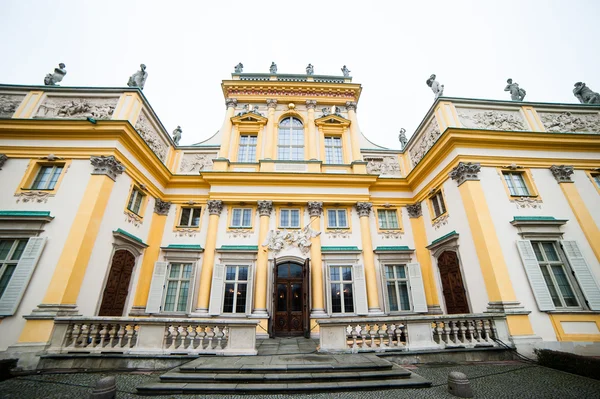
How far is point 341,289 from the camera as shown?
12555mm

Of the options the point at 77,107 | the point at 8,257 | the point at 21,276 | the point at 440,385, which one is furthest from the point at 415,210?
the point at 8,257

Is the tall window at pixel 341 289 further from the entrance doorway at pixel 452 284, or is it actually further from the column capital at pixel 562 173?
the column capital at pixel 562 173

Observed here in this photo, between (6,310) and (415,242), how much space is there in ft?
56.0

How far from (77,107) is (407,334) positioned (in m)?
16.4

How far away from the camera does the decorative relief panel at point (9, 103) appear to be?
1094 centimetres

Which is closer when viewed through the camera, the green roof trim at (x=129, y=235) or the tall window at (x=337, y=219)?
the green roof trim at (x=129, y=235)

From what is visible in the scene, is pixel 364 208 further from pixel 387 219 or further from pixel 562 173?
pixel 562 173

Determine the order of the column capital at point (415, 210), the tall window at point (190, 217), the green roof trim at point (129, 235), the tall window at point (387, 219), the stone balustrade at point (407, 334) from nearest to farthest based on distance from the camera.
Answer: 1. the stone balustrade at point (407, 334)
2. the green roof trim at point (129, 235)
3. the tall window at point (190, 217)
4. the column capital at point (415, 210)
5. the tall window at point (387, 219)

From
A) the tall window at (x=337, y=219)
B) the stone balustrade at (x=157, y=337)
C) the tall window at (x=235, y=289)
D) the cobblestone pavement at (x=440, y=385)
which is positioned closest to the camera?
the cobblestone pavement at (x=440, y=385)

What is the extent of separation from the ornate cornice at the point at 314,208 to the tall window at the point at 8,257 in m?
11.7

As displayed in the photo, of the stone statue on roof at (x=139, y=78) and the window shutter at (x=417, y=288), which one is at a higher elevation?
the stone statue on roof at (x=139, y=78)

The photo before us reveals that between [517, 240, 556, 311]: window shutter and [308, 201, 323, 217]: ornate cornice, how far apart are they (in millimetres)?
8579

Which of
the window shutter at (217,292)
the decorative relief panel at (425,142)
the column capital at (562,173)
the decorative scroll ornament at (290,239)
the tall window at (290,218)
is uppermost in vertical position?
the decorative relief panel at (425,142)

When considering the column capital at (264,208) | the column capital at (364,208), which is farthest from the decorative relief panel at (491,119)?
the column capital at (264,208)
